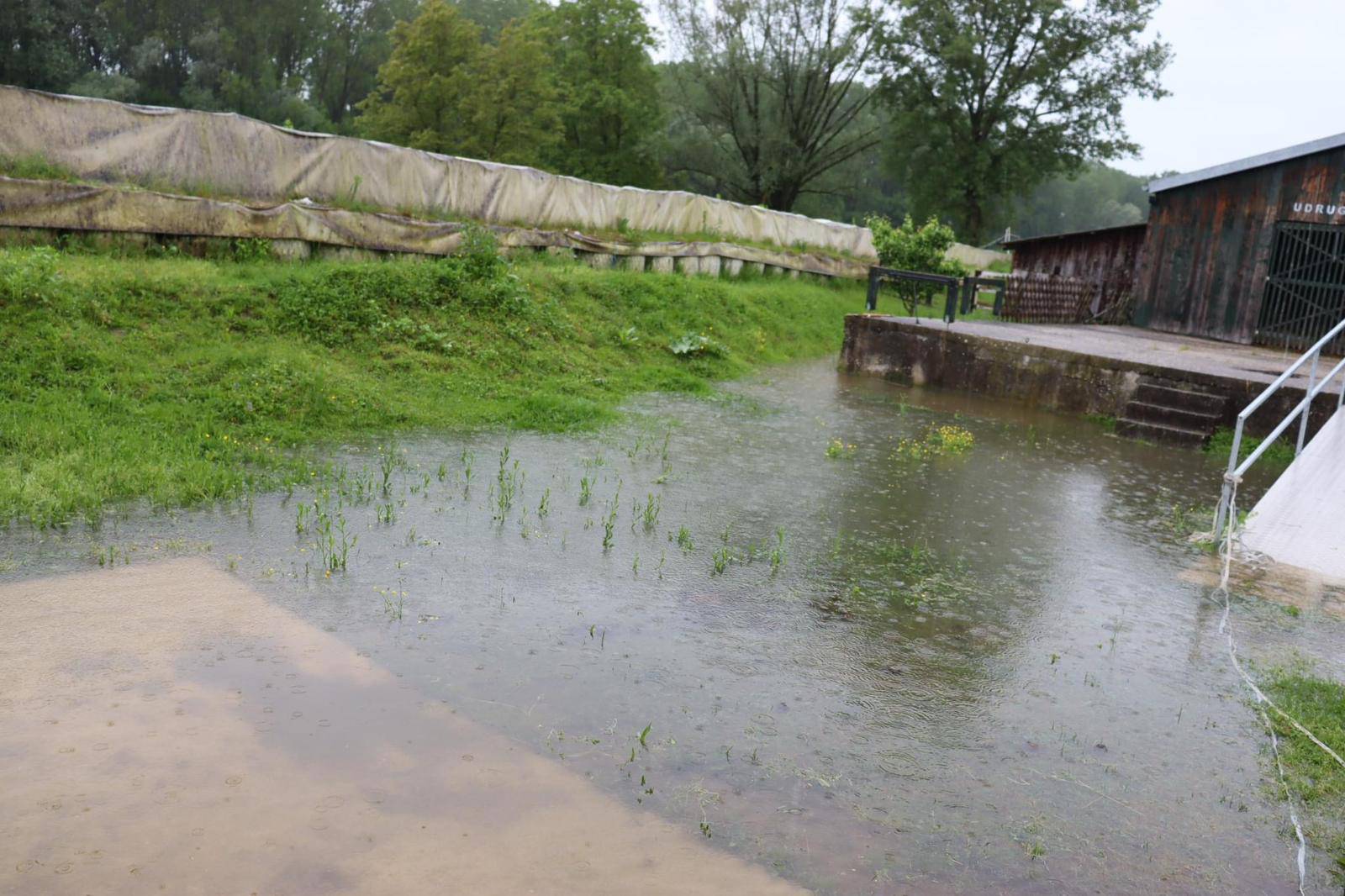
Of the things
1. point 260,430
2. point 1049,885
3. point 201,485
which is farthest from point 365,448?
point 1049,885

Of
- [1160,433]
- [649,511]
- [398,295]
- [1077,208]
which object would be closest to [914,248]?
[1160,433]

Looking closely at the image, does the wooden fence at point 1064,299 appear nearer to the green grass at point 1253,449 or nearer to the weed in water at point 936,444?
the green grass at point 1253,449

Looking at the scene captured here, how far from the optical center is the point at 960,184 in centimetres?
4644

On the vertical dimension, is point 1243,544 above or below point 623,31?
below

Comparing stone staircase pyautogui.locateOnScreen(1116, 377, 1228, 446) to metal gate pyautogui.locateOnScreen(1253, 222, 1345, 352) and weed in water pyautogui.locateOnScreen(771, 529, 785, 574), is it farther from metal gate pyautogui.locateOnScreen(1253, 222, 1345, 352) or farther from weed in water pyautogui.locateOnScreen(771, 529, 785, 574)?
weed in water pyautogui.locateOnScreen(771, 529, 785, 574)

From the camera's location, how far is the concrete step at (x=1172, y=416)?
1288cm

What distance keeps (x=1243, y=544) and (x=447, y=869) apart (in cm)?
691

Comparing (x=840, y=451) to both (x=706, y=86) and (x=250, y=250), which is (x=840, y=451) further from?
(x=706, y=86)

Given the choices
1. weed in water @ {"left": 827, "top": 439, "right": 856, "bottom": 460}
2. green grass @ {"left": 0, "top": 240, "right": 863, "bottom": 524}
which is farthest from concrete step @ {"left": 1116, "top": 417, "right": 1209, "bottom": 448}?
green grass @ {"left": 0, "top": 240, "right": 863, "bottom": 524}

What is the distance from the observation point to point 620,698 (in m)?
5.09

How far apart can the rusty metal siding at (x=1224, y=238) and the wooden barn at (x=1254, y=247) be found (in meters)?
0.02

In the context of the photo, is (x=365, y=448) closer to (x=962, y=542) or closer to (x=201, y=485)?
(x=201, y=485)

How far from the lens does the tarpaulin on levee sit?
1283 cm

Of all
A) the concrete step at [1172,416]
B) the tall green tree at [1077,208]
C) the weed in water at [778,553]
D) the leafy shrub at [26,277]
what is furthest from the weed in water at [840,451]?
the tall green tree at [1077,208]
